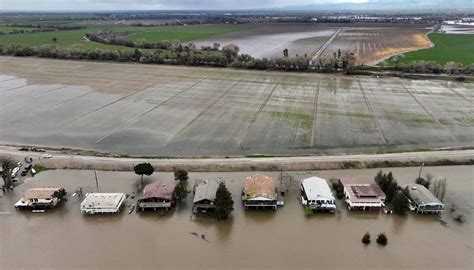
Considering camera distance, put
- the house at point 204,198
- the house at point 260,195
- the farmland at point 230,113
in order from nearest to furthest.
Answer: the house at point 204,198 → the house at point 260,195 → the farmland at point 230,113

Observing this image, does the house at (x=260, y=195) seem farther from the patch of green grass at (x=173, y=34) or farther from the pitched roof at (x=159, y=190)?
the patch of green grass at (x=173, y=34)

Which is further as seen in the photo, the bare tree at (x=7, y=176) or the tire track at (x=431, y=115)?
the tire track at (x=431, y=115)

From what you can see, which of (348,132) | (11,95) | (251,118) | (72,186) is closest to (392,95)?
(348,132)

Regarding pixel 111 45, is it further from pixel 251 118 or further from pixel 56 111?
pixel 251 118

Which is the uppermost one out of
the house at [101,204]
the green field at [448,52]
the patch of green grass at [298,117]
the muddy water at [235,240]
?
the green field at [448,52]

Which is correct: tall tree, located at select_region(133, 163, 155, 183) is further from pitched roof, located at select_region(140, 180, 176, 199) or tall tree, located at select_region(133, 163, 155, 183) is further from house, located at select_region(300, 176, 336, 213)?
house, located at select_region(300, 176, 336, 213)

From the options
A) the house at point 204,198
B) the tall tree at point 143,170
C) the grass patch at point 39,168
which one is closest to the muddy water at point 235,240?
the house at point 204,198
